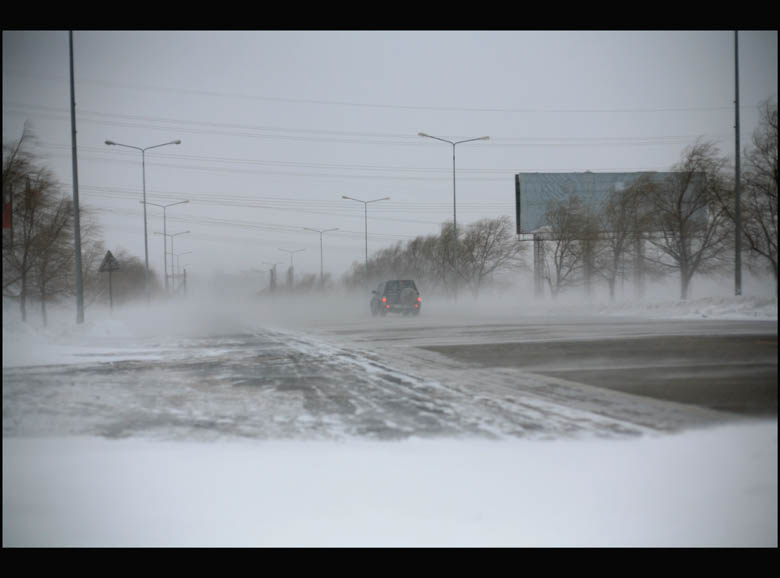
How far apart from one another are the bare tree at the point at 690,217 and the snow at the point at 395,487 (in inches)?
1288

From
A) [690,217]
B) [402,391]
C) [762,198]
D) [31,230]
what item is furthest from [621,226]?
[402,391]

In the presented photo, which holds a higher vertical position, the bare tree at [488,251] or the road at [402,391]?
the bare tree at [488,251]

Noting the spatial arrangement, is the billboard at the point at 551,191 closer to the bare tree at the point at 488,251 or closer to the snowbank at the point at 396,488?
the bare tree at the point at 488,251

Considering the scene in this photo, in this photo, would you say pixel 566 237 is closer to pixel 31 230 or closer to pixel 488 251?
pixel 488 251

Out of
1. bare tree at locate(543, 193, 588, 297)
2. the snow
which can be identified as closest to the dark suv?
bare tree at locate(543, 193, 588, 297)

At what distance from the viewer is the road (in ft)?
19.6

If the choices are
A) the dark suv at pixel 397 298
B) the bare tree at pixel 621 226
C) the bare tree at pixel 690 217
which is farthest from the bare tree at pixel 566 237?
the dark suv at pixel 397 298

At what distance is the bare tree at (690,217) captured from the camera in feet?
112

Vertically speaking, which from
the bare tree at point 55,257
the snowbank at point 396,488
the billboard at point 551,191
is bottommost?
the snowbank at point 396,488

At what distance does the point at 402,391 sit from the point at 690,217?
33657mm

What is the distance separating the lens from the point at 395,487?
176 inches

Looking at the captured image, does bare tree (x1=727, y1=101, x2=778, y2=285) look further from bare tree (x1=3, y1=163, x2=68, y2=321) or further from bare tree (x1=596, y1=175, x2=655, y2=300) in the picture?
bare tree (x1=3, y1=163, x2=68, y2=321)

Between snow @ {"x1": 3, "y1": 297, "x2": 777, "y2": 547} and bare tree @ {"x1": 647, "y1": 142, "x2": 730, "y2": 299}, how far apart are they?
32719 millimetres

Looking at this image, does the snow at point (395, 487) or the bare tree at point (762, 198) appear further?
the bare tree at point (762, 198)
